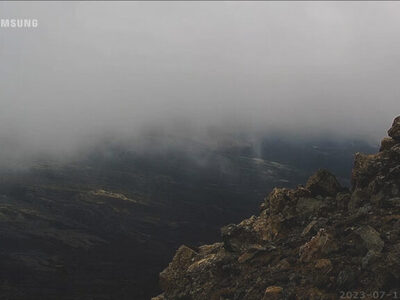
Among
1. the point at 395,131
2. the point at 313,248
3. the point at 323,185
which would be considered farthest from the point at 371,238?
the point at 395,131

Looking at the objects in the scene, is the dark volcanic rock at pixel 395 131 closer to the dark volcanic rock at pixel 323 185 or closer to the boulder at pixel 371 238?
the dark volcanic rock at pixel 323 185

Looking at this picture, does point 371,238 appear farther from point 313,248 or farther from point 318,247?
point 313,248

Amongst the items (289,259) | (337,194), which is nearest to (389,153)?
(337,194)

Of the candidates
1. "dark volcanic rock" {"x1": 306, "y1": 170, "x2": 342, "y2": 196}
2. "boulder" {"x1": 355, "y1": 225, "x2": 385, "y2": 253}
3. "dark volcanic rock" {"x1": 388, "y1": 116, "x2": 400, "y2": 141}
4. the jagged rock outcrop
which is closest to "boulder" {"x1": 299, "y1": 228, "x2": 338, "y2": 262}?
the jagged rock outcrop

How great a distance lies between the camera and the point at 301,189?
3566cm
